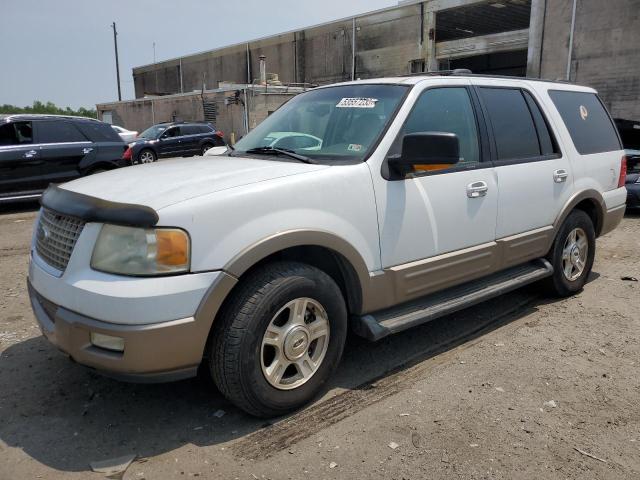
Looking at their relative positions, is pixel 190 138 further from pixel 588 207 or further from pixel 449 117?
pixel 449 117

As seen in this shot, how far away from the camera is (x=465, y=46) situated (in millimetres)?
26641

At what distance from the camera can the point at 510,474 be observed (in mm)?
2486

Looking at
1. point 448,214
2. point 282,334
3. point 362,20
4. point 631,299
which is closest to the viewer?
point 282,334

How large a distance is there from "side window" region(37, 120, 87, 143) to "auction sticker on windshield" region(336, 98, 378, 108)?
7.93 m

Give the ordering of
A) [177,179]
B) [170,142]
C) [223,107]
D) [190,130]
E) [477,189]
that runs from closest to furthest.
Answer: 1. [177,179]
2. [477,189]
3. [170,142]
4. [190,130]
5. [223,107]

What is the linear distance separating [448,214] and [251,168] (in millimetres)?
1360

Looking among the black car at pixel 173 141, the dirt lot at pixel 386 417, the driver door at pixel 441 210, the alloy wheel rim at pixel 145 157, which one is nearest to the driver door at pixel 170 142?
the black car at pixel 173 141

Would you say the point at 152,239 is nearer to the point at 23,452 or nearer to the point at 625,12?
the point at 23,452

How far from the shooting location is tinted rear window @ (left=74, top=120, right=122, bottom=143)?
10.3m

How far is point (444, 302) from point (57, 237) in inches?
95.7

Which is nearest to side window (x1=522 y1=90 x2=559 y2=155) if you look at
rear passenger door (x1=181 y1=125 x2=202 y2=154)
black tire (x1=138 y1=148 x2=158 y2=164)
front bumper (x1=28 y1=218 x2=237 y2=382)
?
front bumper (x1=28 y1=218 x2=237 y2=382)

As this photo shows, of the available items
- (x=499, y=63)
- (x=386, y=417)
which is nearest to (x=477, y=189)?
(x=386, y=417)

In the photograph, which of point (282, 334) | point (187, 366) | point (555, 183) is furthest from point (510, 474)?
point (555, 183)

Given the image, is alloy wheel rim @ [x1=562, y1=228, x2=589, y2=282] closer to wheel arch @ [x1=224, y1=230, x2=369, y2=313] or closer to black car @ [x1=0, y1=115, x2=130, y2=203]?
wheel arch @ [x1=224, y1=230, x2=369, y2=313]
